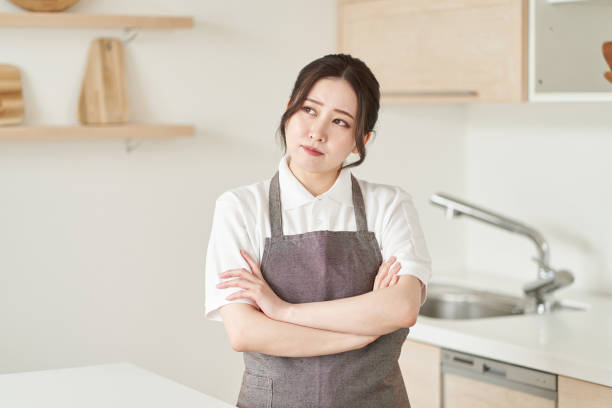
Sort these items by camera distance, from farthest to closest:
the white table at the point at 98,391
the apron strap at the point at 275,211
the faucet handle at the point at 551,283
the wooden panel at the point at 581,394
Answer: the faucet handle at the point at 551,283, the wooden panel at the point at 581,394, the apron strap at the point at 275,211, the white table at the point at 98,391

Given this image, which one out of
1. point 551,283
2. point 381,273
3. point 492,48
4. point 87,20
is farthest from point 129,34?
point 551,283

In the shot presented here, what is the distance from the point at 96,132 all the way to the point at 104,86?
0.52ft

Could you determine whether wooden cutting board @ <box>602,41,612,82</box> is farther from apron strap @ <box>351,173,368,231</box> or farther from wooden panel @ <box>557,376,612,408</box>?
apron strap @ <box>351,173,368,231</box>

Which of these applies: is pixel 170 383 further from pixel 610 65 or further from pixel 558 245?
pixel 558 245

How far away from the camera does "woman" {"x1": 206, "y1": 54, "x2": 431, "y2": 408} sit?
162cm

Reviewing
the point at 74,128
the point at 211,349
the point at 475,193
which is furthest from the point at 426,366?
the point at 74,128

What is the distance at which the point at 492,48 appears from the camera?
248 centimetres

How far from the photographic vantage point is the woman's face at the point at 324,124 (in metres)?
1.67

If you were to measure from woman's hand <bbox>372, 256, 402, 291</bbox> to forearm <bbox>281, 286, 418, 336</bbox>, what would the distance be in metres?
0.05

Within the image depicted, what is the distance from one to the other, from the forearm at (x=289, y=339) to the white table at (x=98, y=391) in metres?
0.14

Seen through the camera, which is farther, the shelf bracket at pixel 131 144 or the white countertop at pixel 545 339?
the shelf bracket at pixel 131 144

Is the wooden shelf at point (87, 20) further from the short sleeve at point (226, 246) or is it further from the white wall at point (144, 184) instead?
the short sleeve at point (226, 246)

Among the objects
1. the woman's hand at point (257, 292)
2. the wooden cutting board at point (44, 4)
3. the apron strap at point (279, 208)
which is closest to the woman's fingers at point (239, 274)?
the woman's hand at point (257, 292)

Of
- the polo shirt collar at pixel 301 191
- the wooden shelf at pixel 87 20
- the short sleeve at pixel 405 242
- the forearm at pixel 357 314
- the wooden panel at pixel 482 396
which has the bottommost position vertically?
the wooden panel at pixel 482 396
